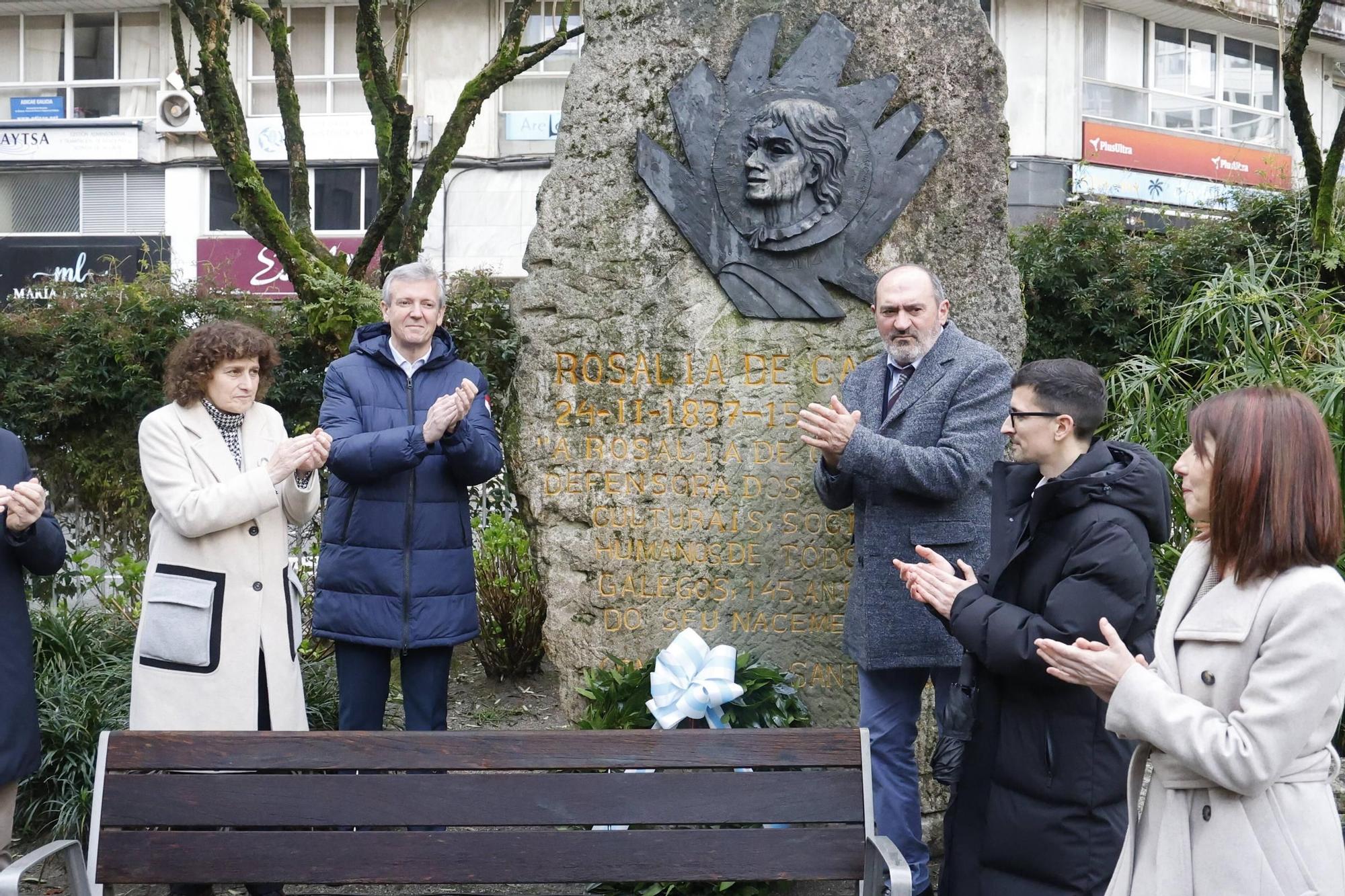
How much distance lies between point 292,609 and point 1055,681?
6.88 ft

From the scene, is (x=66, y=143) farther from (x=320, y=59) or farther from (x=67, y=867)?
(x=67, y=867)

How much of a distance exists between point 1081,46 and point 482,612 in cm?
1499

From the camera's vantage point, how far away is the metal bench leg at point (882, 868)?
2398 mm

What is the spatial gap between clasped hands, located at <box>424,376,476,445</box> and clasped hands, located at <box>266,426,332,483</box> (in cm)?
28

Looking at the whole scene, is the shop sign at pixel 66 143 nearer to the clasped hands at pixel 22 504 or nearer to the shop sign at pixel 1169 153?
the shop sign at pixel 1169 153

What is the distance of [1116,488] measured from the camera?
8.48ft

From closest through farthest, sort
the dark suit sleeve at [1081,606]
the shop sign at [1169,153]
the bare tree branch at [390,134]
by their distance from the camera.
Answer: the dark suit sleeve at [1081,606] < the bare tree branch at [390,134] < the shop sign at [1169,153]

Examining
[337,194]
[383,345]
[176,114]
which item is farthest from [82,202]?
[383,345]

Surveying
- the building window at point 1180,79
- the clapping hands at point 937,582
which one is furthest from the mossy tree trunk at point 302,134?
the building window at point 1180,79

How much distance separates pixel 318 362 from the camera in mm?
6688

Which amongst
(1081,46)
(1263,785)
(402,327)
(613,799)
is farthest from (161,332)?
(1081,46)

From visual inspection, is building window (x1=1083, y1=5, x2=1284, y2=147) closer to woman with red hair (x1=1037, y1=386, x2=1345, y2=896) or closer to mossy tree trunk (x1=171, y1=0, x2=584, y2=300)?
mossy tree trunk (x1=171, y1=0, x2=584, y2=300)

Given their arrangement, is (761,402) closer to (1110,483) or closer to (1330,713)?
(1110,483)

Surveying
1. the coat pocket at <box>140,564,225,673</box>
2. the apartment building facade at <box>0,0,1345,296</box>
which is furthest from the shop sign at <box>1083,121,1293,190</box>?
the coat pocket at <box>140,564,225,673</box>
